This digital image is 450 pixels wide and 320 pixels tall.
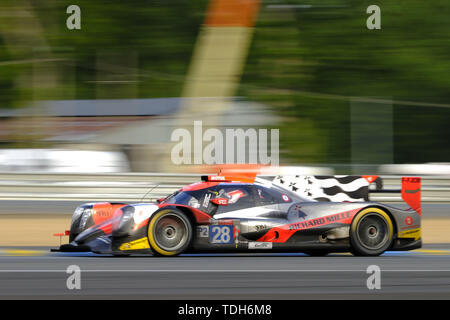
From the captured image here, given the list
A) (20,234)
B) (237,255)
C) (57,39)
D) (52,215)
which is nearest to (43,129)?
(57,39)

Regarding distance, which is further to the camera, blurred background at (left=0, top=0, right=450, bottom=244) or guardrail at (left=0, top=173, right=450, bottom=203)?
blurred background at (left=0, top=0, right=450, bottom=244)

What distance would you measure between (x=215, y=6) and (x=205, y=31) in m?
0.62

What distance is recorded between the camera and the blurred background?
1589cm

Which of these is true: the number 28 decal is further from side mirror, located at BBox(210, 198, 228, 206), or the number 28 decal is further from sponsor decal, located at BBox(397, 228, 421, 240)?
sponsor decal, located at BBox(397, 228, 421, 240)

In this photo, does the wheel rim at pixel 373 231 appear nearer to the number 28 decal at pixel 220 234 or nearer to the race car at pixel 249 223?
the race car at pixel 249 223

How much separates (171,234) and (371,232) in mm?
2178

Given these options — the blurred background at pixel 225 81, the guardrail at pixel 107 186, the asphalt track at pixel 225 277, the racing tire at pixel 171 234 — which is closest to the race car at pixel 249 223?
the racing tire at pixel 171 234

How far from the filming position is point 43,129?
52.7ft

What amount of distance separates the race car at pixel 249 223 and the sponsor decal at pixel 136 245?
0.01 meters

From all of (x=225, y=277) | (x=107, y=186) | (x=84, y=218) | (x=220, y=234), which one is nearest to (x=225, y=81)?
(x=107, y=186)

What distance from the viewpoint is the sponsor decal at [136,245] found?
803 cm

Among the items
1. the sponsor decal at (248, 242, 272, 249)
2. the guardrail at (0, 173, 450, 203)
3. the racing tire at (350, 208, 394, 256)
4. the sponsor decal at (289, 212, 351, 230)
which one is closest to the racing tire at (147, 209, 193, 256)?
the sponsor decal at (248, 242, 272, 249)

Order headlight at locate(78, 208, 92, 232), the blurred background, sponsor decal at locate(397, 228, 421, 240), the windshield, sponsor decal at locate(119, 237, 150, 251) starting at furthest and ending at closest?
the blurred background → headlight at locate(78, 208, 92, 232) → sponsor decal at locate(397, 228, 421, 240) → the windshield → sponsor decal at locate(119, 237, 150, 251)

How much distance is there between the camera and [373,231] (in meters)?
8.40
